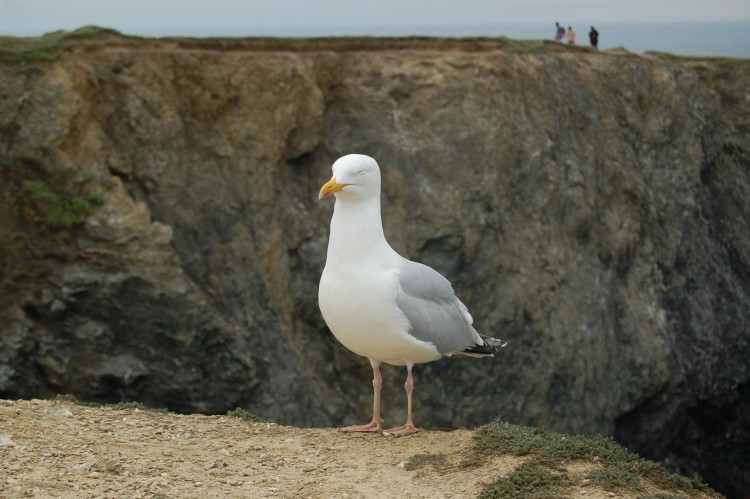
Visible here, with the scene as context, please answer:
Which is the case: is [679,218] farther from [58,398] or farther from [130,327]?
[58,398]

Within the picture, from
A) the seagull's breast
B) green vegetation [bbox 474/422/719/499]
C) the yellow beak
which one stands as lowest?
green vegetation [bbox 474/422/719/499]

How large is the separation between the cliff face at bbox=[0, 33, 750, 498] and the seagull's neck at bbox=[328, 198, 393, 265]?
307 inches

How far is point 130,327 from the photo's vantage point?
14.8 m

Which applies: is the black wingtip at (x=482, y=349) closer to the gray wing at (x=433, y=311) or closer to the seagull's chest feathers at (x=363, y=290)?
the gray wing at (x=433, y=311)

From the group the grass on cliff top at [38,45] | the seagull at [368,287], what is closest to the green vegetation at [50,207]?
the grass on cliff top at [38,45]

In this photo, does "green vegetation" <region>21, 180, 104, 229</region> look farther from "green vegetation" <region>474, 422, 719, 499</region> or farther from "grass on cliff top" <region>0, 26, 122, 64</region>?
"green vegetation" <region>474, 422, 719, 499</region>

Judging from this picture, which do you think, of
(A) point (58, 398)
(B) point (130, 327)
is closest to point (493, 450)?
(A) point (58, 398)

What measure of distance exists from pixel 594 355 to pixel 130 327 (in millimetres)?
8368

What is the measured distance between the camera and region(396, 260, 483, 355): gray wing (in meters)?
7.82

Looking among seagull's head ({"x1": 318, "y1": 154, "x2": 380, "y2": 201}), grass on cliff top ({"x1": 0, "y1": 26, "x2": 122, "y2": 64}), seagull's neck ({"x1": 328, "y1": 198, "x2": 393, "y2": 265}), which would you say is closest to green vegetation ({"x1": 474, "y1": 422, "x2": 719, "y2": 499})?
seagull's neck ({"x1": 328, "y1": 198, "x2": 393, "y2": 265})

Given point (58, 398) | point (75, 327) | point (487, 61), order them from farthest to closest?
point (487, 61) → point (75, 327) → point (58, 398)

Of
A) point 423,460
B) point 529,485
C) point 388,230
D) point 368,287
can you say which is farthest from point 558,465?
point 388,230

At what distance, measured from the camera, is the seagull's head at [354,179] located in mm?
7652

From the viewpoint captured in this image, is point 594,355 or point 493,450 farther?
point 594,355
